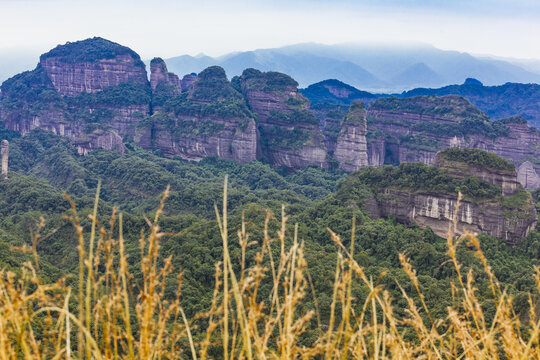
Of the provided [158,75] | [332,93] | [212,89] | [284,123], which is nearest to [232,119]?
[284,123]

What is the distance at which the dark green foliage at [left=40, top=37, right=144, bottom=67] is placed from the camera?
6625 centimetres

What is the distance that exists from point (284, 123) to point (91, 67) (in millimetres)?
27780

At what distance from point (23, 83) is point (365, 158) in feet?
147

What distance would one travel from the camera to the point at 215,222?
989 inches

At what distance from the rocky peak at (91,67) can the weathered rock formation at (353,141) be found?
97.4 feet

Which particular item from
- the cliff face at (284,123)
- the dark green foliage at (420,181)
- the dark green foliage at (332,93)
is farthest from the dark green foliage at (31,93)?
the dark green foliage at (420,181)

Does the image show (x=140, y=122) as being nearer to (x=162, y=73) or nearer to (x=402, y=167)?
(x=162, y=73)

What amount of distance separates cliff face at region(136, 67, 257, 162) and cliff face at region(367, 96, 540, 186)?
14.0 metres

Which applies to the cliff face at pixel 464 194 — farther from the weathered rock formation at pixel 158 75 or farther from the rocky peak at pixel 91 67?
the rocky peak at pixel 91 67

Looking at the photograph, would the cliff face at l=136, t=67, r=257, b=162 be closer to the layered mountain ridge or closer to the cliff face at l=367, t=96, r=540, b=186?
the layered mountain ridge

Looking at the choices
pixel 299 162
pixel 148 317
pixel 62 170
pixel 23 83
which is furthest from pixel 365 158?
pixel 148 317

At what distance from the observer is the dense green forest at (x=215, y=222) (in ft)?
63.3

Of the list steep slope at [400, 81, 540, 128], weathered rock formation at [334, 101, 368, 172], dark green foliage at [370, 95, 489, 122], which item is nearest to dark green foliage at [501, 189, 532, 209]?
weathered rock formation at [334, 101, 368, 172]

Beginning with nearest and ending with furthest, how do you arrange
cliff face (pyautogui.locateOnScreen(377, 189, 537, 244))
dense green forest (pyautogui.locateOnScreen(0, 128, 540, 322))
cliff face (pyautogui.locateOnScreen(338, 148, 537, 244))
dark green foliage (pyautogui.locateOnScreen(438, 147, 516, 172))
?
dense green forest (pyautogui.locateOnScreen(0, 128, 540, 322)) → cliff face (pyautogui.locateOnScreen(377, 189, 537, 244)) → cliff face (pyautogui.locateOnScreen(338, 148, 537, 244)) → dark green foliage (pyautogui.locateOnScreen(438, 147, 516, 172))
